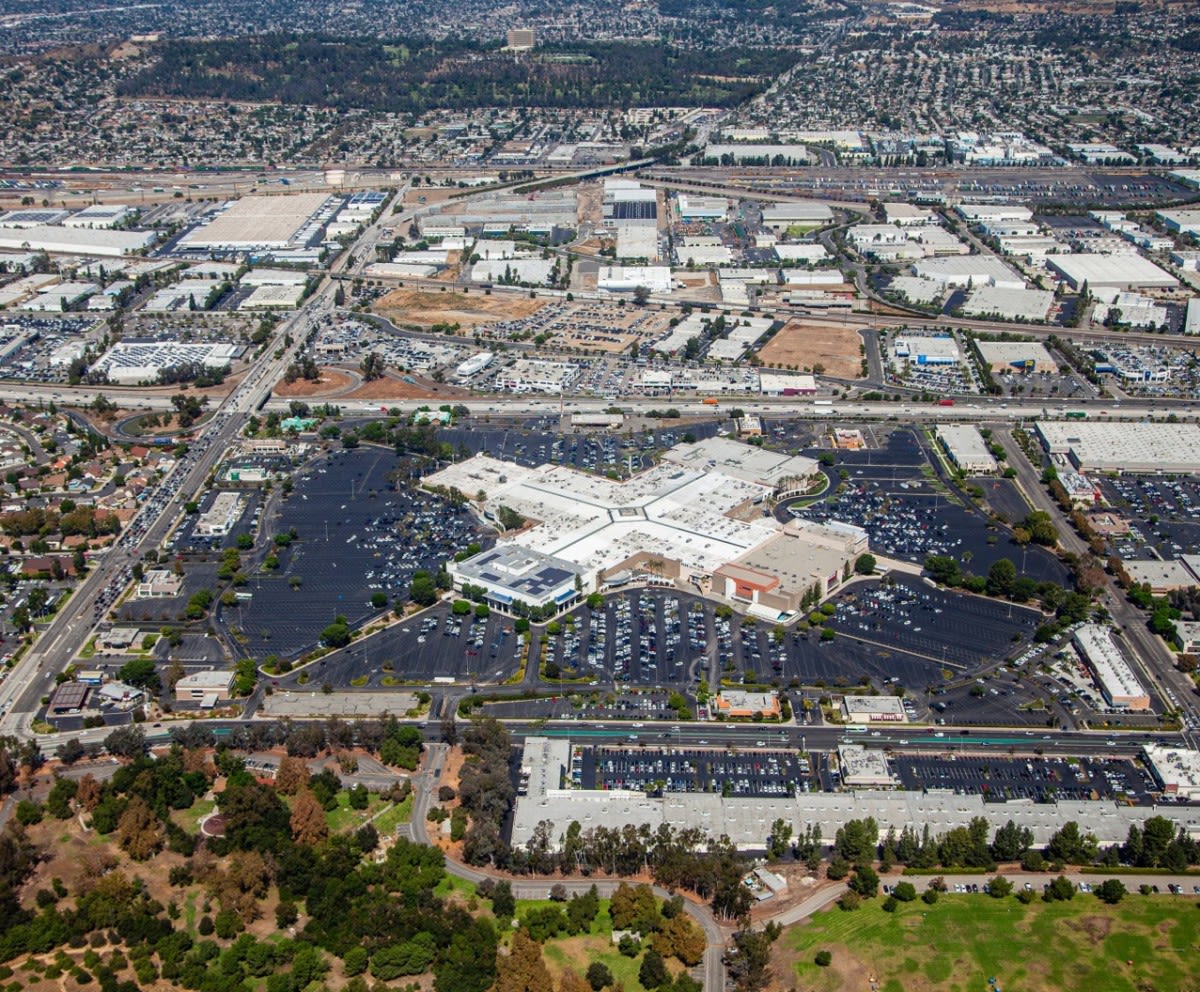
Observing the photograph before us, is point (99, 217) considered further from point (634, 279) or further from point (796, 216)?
point (796, 216)

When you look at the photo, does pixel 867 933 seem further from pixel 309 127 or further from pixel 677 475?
pixel 309 127

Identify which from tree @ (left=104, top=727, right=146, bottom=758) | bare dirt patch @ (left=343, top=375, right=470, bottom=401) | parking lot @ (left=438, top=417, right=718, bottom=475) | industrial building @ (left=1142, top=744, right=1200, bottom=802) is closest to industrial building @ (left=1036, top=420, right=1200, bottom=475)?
parking lot @ (left=438, top=417, right=718, bottom=475)

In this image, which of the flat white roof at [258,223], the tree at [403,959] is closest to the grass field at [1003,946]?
the tree at [403,959]

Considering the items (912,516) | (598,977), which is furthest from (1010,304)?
(598,977)

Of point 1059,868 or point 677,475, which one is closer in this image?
point 1059,868

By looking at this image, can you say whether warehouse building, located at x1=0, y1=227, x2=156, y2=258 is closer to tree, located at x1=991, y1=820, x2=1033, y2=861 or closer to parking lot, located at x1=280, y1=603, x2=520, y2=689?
parking lot, located at x1=280, y1=603, x2=520, y2=689

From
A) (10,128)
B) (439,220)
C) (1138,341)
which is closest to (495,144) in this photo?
(439,220)
